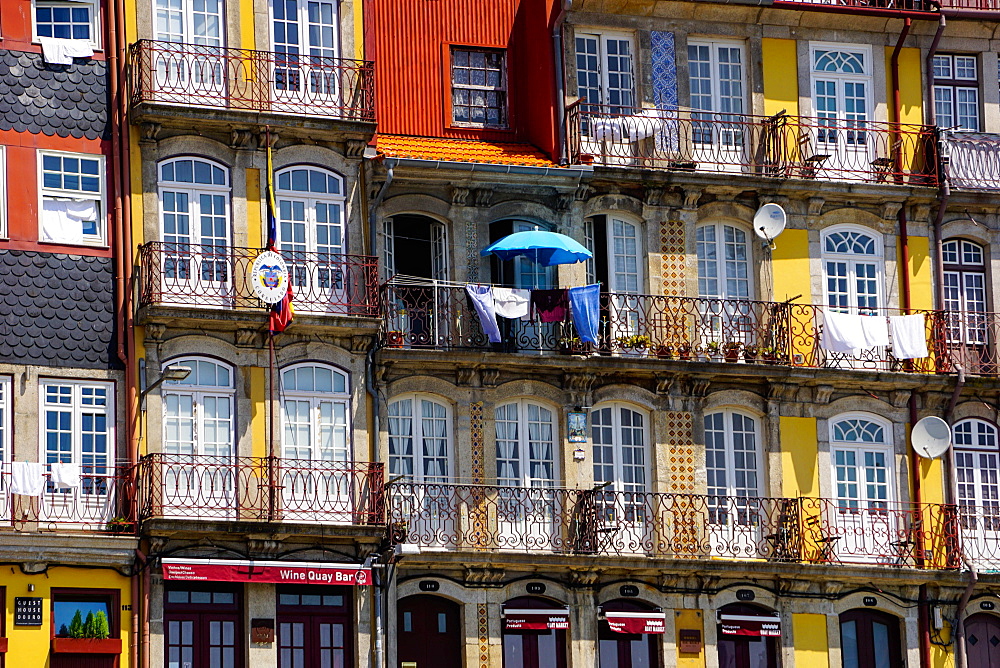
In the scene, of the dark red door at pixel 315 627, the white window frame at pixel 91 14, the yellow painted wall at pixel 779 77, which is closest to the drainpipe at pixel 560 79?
the yellow painted wall at pixel 779 77

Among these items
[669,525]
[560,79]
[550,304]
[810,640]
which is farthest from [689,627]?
[560,79]

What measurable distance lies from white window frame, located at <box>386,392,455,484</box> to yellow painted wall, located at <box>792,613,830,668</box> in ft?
22.1

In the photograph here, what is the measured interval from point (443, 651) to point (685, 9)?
12.7 meters

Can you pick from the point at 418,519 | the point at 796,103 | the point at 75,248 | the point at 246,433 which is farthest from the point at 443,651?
the point at 796,103

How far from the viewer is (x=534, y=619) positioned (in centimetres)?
4409

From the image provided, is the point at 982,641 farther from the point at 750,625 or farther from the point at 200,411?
the point at 200,411

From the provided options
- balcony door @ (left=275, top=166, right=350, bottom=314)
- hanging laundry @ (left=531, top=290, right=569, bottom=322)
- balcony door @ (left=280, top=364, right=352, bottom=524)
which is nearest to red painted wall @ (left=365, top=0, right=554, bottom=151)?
balcony door @ (left=275, top=166, right=350, bottom=314)

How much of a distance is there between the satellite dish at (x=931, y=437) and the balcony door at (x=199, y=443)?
12.5 meters

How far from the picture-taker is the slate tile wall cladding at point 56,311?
42188 mm

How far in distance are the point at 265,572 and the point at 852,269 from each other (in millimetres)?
12793

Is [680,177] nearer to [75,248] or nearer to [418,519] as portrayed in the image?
[418,519]

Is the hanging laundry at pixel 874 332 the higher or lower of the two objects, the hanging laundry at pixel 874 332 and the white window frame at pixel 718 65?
the lower

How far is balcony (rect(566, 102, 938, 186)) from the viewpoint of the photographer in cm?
4659

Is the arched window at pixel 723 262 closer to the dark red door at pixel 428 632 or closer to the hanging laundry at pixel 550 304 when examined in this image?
the hanging laundry at pixel 550 304
